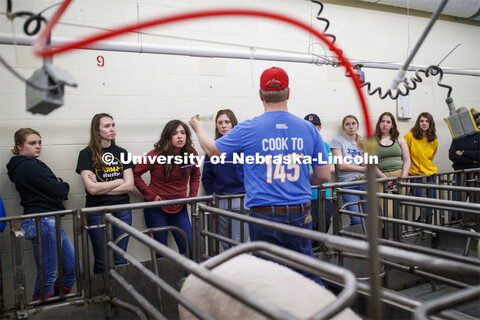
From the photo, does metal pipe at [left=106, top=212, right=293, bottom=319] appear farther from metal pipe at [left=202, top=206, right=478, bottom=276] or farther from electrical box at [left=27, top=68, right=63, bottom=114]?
electrical box at [left=27, top=68, right=63, bottom=114]

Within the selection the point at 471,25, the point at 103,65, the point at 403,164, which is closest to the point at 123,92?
the point at 103,65

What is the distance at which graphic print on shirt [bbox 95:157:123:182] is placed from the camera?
3670 millimetres

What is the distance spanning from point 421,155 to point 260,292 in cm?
459

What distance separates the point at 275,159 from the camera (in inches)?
87.2

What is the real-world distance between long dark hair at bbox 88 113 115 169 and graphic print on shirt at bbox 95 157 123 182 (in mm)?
40

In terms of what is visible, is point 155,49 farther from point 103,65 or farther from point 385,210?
point 385,210

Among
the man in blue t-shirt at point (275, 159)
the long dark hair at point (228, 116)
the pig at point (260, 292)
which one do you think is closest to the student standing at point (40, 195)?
the long dark hair at point (228, 116)

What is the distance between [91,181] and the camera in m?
3.59

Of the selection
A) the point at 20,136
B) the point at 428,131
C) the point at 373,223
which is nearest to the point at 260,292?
the point at 373,223

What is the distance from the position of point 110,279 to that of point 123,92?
2161 millimetres

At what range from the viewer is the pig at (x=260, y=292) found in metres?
1.36

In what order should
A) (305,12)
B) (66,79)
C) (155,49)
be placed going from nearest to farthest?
(66,79) → (155,49) → (305,12)

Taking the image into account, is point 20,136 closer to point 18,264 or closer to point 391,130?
point 18,264

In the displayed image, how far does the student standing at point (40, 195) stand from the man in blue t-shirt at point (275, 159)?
5.84 feet
